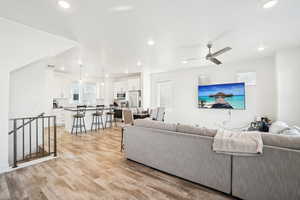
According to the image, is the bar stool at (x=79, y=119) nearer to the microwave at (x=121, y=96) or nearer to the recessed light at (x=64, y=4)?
the microwave at (x=121, y=96)

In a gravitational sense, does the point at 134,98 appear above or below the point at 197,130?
above

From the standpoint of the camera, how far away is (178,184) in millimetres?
2123

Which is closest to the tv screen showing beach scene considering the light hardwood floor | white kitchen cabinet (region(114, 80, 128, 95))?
the light hardwood floor

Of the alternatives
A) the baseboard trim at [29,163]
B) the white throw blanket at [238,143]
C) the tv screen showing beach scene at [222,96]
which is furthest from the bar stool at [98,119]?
the white throw blanket at [238,143]

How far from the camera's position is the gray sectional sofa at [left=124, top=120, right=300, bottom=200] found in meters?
1.54

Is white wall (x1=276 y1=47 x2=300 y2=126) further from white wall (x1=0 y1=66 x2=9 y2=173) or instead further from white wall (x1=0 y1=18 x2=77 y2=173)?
white wall (x1=0 y1=66 x2=9 y2=173)

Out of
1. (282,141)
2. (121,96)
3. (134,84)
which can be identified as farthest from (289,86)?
(121,96)

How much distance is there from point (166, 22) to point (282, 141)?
236 centimetres

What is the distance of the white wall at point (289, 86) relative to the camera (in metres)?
3.42

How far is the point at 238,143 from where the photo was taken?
5.76 feet

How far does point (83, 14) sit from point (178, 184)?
3016 mm

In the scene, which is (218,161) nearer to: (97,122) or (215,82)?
(215,82)

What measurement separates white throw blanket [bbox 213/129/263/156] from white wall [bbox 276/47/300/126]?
106 inches

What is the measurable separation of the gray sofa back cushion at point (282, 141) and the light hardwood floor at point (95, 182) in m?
0.94
